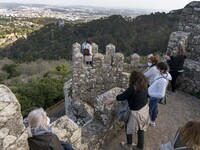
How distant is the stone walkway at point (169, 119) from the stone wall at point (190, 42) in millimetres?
403

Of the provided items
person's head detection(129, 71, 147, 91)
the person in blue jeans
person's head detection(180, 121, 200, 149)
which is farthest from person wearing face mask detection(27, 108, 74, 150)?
the person in blue jeans

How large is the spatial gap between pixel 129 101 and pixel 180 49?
3511mm

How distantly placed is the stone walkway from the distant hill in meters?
14.8

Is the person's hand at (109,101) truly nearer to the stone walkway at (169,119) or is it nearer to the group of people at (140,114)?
the group of people at (140,114)

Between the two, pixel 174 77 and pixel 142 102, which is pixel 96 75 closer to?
pixel 174 77

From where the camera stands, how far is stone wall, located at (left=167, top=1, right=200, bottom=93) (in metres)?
7.95

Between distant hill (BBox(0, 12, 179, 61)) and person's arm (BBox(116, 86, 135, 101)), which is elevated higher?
person's arm (BBox(116, 86, 135, 101))

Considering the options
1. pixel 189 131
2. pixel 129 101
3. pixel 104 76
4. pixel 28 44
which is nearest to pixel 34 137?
pixel 189 131

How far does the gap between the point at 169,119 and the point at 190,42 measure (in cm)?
313

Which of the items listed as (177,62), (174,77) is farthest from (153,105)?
(174,77)

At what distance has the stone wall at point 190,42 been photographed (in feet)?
26.1

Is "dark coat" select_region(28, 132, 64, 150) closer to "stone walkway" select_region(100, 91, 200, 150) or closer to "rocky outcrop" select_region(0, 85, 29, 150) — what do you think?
"rocky outcrop" select_region(0, 85, 29, 150)

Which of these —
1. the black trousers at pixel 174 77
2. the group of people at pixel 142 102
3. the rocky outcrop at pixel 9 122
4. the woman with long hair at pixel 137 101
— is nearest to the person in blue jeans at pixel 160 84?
the group of people at pixel 142 102

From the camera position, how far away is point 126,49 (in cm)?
2586
